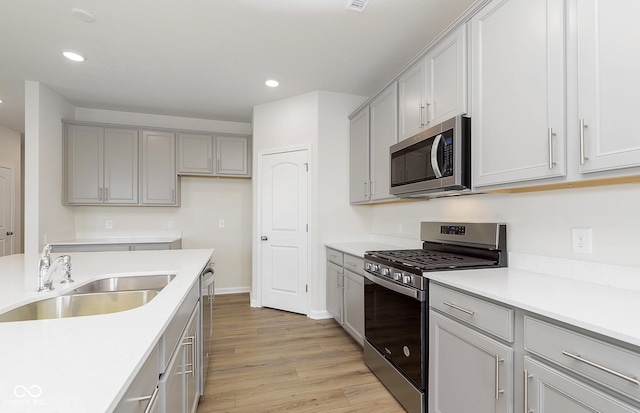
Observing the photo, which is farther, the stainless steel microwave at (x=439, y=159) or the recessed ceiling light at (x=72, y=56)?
the recessed ceiling light at (x=72, y=56)

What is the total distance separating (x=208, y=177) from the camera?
4570 millimetres

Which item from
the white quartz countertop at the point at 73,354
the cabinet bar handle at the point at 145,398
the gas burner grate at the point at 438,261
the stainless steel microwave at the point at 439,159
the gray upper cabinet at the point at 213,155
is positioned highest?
the gray upper cabinet at the point at 213,155

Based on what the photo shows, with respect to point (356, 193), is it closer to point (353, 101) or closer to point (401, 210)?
point (401, 210)

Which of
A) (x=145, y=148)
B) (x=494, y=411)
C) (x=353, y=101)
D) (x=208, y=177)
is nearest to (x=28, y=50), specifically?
(x=145, y=148)

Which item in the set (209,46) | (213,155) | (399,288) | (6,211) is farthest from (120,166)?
(399,288)

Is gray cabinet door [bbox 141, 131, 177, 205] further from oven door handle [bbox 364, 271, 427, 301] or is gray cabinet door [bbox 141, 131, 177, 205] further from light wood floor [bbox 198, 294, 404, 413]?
oven door handle [bbox 364, 271, 427, 301]

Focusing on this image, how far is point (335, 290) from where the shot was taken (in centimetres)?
334

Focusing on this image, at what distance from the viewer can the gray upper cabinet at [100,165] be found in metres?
3.89

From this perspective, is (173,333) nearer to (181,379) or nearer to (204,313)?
(181,379)

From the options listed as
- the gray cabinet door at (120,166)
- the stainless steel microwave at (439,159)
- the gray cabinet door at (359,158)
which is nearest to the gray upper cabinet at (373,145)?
the gray cabinet door at (359,158)

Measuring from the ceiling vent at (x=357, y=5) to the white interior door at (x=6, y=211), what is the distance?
6.00m

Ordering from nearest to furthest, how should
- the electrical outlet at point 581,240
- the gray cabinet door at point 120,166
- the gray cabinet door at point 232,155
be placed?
the electrical outlet at point 581,240 < the gray cabinet door at point 120,166 < the gray cabinet door at point 232,155

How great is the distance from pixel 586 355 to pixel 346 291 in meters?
2.16

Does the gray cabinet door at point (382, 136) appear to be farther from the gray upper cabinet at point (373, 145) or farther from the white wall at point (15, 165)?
the white wall at point (15, 165)
